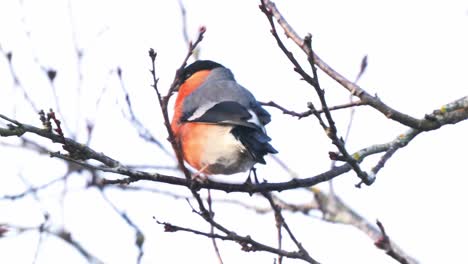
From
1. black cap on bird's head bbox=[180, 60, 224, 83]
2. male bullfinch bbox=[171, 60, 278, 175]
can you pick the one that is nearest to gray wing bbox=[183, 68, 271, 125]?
male bullfinch bbox=[171, 60, 278, 175]

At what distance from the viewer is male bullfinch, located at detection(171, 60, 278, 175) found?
14.3 ft

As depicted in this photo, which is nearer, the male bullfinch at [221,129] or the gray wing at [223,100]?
the male bullfinch at [221,129]

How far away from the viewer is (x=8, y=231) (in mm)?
3258

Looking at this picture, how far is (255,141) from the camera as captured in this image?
4.25 metres

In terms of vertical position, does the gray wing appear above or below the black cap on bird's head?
below

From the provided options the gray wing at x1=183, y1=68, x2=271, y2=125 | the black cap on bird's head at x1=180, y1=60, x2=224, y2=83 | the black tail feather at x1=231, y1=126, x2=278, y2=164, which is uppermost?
the black cap on bird's head at x1=180, y1=60, x2=224, y2=83

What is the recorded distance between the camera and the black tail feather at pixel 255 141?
4.10 metres

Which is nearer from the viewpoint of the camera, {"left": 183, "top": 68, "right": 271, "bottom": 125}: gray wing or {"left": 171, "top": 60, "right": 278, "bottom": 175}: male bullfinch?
→ {"left": 171, "top": 60, "right": 278, "bottom": 175}: male bullfinch

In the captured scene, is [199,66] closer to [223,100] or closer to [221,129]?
[223,100]

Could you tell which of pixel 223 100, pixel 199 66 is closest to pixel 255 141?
pixel 223 100

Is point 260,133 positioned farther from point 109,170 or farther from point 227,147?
point 109,170

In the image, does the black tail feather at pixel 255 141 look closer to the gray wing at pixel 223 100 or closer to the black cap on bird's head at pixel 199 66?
the gray wing at pixel 223 100

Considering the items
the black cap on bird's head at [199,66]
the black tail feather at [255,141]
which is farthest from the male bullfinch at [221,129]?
the black cap on bird's head at [199,66]

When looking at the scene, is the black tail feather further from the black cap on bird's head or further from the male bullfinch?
the black cap on bird's head
